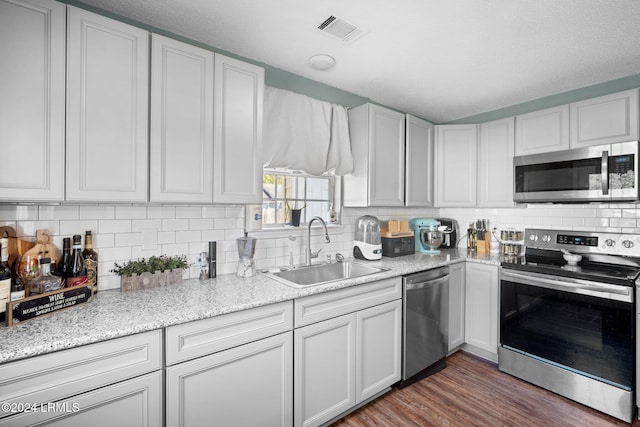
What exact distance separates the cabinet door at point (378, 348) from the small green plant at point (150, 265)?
3.91ft

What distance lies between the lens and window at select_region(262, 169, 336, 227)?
2.46 metres

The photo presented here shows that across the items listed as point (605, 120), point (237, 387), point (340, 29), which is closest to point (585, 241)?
point (605, 120)

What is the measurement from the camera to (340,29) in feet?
6.04

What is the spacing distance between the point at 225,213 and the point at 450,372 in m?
2.28

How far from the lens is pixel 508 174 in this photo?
2920mm

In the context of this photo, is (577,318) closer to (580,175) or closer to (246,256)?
(580,175)

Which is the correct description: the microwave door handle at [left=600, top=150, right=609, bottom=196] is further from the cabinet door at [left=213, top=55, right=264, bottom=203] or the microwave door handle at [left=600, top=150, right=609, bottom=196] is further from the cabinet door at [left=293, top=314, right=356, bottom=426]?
the cabinet door at [left=213, top=55, right=264, bottom=203]

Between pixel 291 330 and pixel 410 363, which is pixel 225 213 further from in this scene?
pixel 410 363

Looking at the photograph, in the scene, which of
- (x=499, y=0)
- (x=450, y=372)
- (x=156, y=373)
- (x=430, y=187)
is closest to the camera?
(x=156, y=373)

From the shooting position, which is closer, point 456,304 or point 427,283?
point 427,283

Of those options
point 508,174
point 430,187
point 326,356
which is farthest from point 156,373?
point 508,174

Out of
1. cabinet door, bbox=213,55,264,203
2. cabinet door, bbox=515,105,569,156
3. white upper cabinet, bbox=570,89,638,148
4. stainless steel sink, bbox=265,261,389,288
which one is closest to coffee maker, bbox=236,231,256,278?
stainless steel sink, bbox=265,261,389,288

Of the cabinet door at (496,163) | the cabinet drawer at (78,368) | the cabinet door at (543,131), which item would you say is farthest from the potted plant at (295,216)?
the cabinet door at (543,131)

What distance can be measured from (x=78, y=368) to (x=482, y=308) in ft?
9.43
